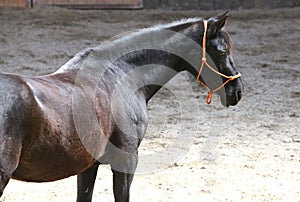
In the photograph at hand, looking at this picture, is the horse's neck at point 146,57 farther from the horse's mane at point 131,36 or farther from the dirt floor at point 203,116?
the dirt floor at point 203,116

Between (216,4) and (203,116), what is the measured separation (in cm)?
407

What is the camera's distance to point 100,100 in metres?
2.97

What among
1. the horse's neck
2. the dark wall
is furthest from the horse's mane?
the dark wall

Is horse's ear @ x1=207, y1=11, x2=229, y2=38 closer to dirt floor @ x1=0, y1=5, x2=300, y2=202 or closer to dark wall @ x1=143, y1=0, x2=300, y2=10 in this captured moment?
dirt floor @ x1=0, y1=5, x2=300, y2=202

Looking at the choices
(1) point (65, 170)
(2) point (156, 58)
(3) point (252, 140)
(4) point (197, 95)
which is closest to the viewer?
(1) point (65, 170)

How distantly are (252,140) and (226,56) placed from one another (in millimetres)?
2278

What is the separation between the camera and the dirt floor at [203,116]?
4.30 meters

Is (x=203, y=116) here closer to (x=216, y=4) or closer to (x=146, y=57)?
(x=146, y=57)

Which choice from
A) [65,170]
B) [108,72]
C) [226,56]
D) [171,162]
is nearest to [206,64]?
[226,56]

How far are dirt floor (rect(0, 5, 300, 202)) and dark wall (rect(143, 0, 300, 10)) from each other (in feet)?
0.63

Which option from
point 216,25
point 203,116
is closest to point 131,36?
point 216,25

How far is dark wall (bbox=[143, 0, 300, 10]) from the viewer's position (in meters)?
9.95

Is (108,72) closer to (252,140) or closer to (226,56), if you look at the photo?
(226,56)

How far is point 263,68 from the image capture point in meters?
7.92
